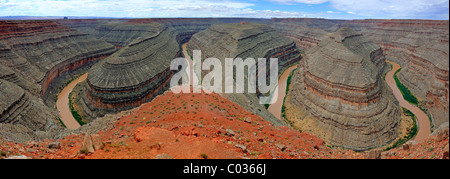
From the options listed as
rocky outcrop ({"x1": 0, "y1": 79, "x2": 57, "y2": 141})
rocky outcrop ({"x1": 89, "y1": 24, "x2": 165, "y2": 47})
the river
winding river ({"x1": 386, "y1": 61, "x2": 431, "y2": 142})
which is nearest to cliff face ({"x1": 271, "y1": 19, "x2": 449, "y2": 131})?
winding river ({"x1": 386, "y1": 61, "x2": 431, "y2": 142})

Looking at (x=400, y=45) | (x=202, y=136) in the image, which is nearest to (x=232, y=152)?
(x=202, y=136)

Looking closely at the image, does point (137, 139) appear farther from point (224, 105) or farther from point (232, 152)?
point (224, 105)

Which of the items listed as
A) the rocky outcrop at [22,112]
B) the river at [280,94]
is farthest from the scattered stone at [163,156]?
the river at [280,94]

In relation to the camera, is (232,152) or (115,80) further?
(115,80)

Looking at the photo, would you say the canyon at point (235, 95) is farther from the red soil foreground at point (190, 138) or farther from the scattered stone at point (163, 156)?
the scattered stone at point (163, 156)

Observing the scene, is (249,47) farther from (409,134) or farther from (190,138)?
(190,138)

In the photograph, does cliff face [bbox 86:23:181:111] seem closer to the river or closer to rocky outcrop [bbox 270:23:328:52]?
the river
